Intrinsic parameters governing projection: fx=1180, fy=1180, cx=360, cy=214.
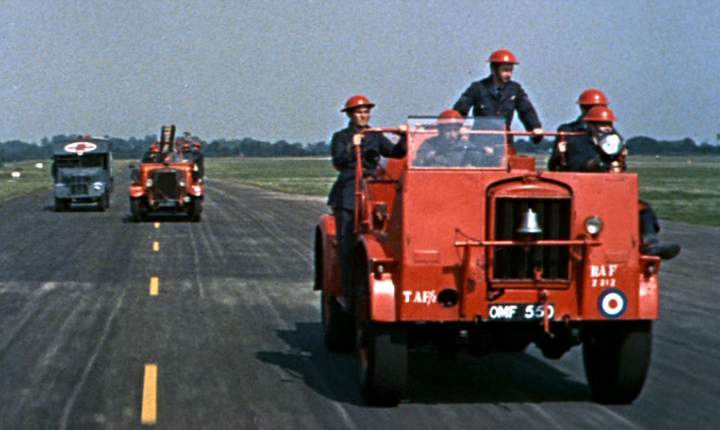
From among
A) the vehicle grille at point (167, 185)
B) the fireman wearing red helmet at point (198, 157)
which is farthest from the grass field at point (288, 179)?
the vehicle grille at point (167, 185)

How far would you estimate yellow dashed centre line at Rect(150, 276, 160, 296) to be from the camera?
56.0 feet

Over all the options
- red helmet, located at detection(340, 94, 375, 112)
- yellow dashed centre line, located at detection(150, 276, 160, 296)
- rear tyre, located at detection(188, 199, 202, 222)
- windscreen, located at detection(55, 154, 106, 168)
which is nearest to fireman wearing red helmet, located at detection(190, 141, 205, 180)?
rear tyre, located at detection(188, 199, 202, 222)

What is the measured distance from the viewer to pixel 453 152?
928cm

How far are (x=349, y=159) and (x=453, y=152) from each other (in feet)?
5.65

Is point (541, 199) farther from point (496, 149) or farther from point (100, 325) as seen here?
point (100, 325)

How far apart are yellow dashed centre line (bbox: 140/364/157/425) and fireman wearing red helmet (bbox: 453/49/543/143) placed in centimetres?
374

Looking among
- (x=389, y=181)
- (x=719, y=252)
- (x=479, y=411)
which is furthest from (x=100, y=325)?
(x=719, y=252)

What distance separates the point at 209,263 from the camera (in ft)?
72.1

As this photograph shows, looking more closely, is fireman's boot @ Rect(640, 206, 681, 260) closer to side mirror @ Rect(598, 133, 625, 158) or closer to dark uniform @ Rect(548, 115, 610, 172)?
dark uniform @ Rect(548, 115, 610, 172)

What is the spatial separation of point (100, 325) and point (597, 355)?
6442 mm

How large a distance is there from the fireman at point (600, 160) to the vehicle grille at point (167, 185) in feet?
88.4

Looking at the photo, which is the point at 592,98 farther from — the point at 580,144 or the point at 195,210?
the point at 195,210

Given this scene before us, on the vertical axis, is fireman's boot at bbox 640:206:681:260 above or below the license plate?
above

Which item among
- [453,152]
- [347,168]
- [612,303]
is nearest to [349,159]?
[347,168]
